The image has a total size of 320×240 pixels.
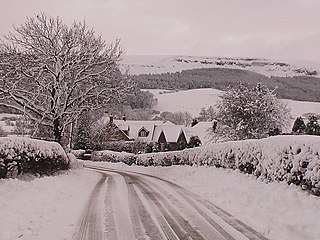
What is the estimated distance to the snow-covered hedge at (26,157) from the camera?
38.3ft

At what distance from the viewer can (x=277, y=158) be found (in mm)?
11875

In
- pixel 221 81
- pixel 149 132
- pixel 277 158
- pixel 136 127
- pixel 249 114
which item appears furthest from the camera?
pixel 221 81

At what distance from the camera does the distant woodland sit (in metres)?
127

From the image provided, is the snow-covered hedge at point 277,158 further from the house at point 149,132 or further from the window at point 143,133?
the window at point 143,133

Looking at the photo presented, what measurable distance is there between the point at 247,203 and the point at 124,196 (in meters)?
3.98

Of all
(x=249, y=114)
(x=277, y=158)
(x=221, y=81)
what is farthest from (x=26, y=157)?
(x=221, y=81)

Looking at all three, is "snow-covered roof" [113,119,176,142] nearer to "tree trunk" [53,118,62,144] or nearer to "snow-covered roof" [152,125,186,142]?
"snow-covered roof" [152,125,186,142]

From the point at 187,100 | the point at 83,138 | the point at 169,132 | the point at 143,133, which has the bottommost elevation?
the point at 83,138

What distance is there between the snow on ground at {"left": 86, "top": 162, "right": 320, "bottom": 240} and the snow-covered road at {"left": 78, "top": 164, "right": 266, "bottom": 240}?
0.47 m

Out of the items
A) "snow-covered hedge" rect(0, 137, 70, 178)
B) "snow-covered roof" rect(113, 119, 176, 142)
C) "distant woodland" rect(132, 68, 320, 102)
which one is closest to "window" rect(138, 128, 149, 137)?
"snow-covered roof" rect(113, 119, 176, 142)

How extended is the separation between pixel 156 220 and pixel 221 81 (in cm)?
14300

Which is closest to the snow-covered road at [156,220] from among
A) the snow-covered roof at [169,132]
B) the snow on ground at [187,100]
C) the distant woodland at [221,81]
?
the snow-covered roof at [169,132]

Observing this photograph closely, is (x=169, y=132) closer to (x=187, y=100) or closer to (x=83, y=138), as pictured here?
(x=83, y=138)

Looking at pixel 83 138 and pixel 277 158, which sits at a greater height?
pixel 277 158
